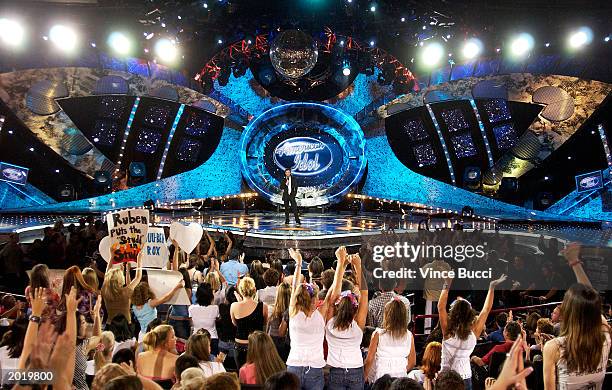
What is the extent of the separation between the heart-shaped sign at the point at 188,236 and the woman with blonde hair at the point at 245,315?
116 inches

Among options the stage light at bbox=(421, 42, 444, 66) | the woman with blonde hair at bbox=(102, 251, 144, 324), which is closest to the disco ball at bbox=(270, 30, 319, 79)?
the stage light at bbox=(421, 42, 444, 66)

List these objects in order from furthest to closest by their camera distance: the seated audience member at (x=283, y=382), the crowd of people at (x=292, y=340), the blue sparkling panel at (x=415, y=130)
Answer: the blue sparkling panel at (x=415, y=130)
the crowd of people at (x=292, y=340)
the seated audience member at (x=283, y=382)

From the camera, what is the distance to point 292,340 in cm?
439

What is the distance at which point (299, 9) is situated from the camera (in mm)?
17984

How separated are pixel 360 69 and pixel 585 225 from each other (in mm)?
8311

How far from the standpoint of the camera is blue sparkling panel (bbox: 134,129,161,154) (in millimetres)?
21984

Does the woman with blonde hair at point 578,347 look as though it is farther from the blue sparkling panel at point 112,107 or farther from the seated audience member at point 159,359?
the blue sparkling panel at point 112,107

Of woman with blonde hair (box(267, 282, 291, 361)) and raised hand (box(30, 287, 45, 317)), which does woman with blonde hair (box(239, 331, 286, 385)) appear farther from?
raised hand (box(30, 287, 45, 317))

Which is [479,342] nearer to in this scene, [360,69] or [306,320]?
[306,320]

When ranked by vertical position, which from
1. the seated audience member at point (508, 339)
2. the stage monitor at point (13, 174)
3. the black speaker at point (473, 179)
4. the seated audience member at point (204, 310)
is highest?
the black speaker at point (473, 179)

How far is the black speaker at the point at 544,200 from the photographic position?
19875mm

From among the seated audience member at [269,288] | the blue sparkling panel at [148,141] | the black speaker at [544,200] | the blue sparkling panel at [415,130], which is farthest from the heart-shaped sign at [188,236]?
the blue sparkling panel at [415,130]

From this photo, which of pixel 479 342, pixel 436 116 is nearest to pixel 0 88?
pixel 436 116

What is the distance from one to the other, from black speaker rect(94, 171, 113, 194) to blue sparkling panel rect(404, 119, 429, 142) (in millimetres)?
10599
